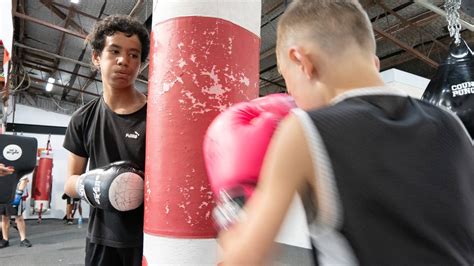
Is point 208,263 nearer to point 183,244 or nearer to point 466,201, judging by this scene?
point 183,244

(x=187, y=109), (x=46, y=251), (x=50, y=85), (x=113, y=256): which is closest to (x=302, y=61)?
(x=187, y=109)

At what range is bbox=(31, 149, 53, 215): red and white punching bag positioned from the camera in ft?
25.7

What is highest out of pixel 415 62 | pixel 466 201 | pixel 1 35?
pixel 415 62

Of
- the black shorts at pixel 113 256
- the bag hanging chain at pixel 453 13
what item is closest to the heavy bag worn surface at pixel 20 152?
the black shorts at pixel 113 256

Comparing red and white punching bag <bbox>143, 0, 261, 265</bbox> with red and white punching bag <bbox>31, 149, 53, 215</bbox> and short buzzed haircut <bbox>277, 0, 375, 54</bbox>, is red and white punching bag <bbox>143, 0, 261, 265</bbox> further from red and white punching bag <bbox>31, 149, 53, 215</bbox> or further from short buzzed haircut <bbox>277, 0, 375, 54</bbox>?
red and white punching bag <bbox>31, 149, 53, 215</bbox>

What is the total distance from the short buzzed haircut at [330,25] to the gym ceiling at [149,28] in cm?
345

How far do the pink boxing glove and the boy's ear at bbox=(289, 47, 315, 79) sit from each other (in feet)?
0.33

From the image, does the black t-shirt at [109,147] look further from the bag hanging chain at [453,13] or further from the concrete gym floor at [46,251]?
the concrete gym floor at [46,251]

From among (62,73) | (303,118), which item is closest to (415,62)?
(303,118)

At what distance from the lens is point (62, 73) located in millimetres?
8742

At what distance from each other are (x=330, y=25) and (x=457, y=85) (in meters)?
1.42

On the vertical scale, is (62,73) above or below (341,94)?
above

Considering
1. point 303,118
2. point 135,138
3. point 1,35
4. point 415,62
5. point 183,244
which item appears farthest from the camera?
point 415,62

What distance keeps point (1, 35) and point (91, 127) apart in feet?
2.84
